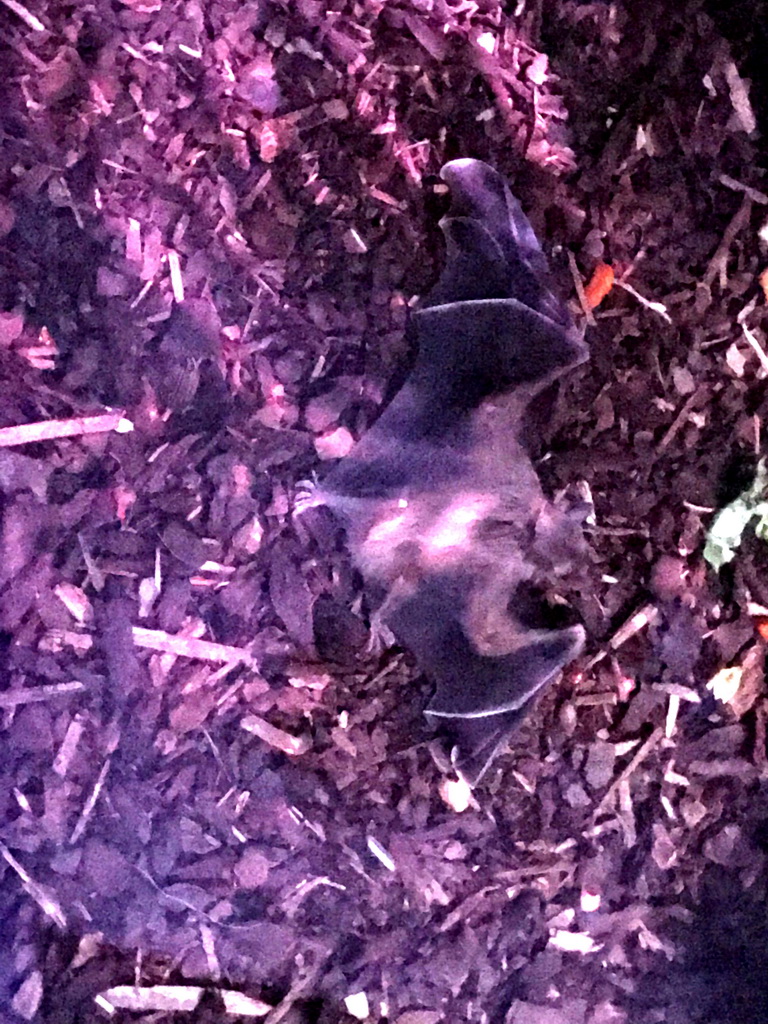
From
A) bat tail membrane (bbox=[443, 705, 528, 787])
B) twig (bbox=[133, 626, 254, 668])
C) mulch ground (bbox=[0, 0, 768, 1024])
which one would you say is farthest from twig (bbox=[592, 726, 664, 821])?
twig (bbox=[133, 626, 254, 668])

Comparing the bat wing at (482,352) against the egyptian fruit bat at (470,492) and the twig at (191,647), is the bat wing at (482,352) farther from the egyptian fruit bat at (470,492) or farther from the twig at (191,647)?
the twig at (191,647)

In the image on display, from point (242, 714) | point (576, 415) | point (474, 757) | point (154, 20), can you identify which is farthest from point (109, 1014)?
point (154, 20)

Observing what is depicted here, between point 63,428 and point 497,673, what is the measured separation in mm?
1046

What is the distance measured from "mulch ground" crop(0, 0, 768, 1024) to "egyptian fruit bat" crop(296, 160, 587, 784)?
10 centimetres

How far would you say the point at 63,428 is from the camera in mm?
1982

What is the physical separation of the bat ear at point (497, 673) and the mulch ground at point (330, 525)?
0.11 metres

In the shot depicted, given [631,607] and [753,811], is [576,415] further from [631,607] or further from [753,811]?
[753,811]

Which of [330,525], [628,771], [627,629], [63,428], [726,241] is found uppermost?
[726,241]

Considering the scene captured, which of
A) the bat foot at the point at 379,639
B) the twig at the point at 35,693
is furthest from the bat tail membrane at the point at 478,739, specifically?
the twig at the point at 35,693

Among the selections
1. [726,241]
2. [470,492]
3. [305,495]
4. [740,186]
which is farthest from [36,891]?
[740,186]

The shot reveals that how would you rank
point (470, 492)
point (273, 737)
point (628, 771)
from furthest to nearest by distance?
point (628, 771) → point (273, 737) → point (470, 492)

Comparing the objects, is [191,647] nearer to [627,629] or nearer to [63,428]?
[63,428]

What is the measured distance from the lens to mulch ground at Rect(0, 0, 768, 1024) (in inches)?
77.9

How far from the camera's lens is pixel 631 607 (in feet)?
7.04
